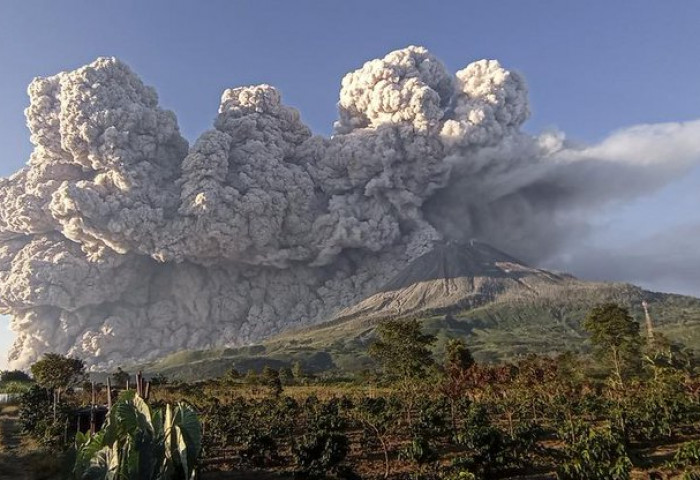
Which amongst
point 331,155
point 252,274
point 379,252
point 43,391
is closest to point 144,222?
point 252,274

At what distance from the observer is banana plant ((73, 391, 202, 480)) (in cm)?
1098

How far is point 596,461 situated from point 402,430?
1375 centimetres

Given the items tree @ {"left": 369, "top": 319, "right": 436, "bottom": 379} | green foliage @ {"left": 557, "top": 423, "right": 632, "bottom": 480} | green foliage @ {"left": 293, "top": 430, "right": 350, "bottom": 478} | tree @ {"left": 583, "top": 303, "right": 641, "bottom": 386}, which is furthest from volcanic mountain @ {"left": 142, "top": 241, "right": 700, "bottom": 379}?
green foliage @ {"left": 557, "top": 423, "right": 632, "bottom": 480}

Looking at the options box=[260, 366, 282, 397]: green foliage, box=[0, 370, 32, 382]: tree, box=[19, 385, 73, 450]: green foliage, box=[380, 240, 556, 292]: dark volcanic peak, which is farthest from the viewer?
box=[380, 240, 556, 292]: dark volcanic peak

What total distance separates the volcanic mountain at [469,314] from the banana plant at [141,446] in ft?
347

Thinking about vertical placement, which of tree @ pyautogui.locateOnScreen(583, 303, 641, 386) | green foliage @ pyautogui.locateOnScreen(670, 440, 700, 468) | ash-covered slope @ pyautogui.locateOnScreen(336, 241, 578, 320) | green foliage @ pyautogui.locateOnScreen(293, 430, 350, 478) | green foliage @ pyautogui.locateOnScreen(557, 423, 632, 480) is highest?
ash-covered slope @ pyautogui.locateOnScreen(336, 241, 578, 320)

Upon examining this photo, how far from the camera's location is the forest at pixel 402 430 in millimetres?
11516

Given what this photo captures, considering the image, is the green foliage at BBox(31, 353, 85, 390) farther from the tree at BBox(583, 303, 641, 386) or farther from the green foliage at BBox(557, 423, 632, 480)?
the tree at BBox(583, 303, 641, 386)

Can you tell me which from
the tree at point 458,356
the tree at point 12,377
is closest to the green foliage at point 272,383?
the tree at point 458,356

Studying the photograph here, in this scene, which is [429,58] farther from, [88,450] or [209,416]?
[88,450]

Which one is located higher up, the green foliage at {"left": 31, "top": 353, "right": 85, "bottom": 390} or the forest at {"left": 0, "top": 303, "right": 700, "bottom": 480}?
the green foliage at {"left": 31, "top": 353, "right": 85, "bottom": 390}

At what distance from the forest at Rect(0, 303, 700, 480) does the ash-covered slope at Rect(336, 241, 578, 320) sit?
121754mm

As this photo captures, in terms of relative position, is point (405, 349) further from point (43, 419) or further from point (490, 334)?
point (490, 334)

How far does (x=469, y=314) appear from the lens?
170 metres
